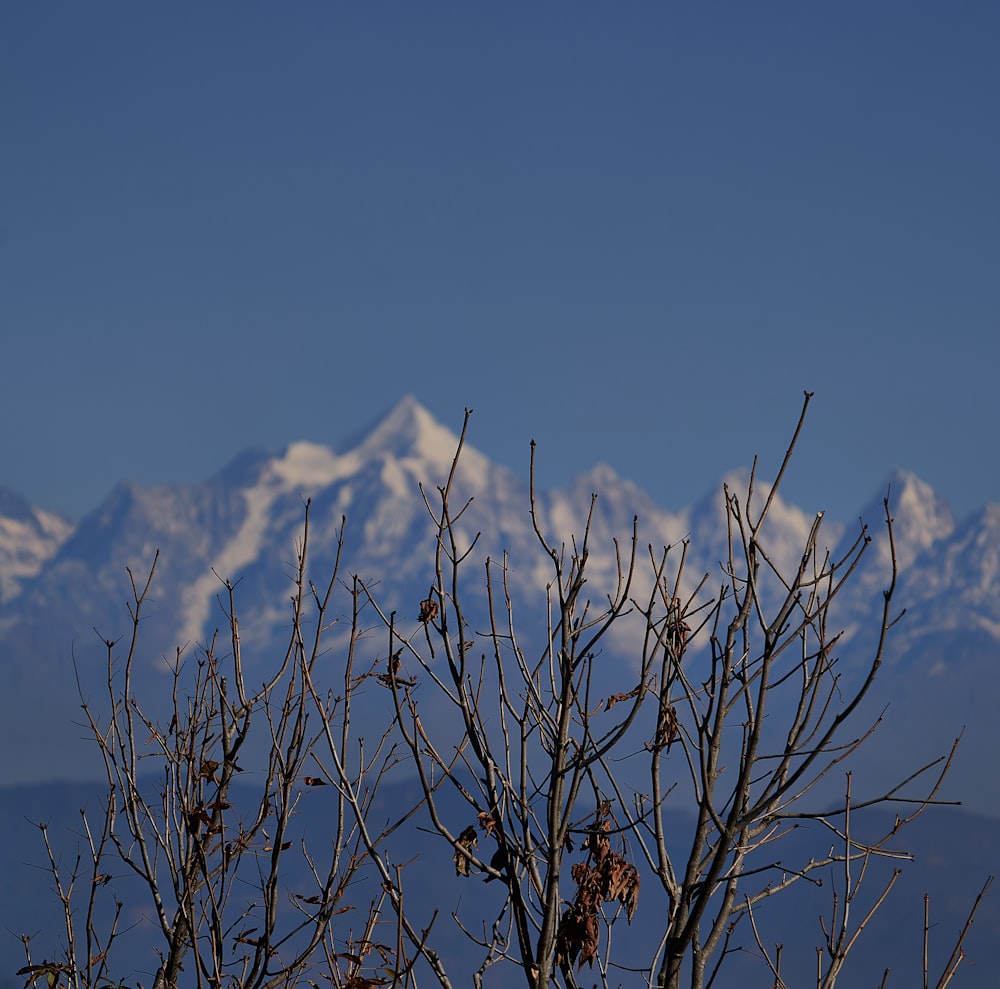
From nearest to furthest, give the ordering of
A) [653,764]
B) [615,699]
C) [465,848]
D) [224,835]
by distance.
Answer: [653,764], [465,848], [615,699], [224,835]

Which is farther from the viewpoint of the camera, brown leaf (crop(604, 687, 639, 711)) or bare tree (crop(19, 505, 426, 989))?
bare tree (crop(19, 505, 426, 989))

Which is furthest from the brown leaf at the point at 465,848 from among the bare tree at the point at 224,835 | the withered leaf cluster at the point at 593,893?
the bare tree at the point at 224,835

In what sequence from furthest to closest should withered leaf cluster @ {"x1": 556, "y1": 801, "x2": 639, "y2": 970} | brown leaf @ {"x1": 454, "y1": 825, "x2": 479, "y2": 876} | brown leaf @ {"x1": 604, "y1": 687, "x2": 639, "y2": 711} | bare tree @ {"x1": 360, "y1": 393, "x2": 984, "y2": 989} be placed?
brown leaf @ {"x1": 604, "y1": 687, "x2": 639, "y2": 711}
brown leaf @ {"x1": 454, "y1": 825, "x2": 479, "y2": 876}
withered leaf cluster @ {"x1": 556, "y1": 801, "x2": 639, "y2": 970}
bare tree @ {"x1": 360, "y1": 393, "x2": 984, "y2": 989}

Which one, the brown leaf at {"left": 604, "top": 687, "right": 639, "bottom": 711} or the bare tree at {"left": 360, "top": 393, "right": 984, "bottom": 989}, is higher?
the brown leaf at {"left": 604, "top": 687, "right": 639, "bottom": 711}

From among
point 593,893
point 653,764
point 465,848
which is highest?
point 653,764

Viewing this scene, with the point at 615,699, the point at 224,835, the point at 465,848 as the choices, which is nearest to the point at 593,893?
the point at 465,848

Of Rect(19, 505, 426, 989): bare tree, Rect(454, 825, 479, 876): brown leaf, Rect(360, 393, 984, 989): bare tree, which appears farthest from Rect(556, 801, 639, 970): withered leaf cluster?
Rect(19, 505, 426, 989): bare tree

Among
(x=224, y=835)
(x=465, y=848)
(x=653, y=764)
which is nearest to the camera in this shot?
(x=653, y=764)

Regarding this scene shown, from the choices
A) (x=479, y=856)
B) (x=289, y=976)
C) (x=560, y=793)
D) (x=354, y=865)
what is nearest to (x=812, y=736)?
(x=560, y=793)

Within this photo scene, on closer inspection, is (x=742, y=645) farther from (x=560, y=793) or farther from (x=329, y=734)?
(x=329, y=734)

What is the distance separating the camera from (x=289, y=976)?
19.8ft

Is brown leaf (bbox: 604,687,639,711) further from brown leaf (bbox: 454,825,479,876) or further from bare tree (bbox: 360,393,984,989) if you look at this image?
brown leaf (bbox: 454,825,479,876)

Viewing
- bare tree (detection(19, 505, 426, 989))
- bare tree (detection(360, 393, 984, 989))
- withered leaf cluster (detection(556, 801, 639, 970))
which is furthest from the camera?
bare tree (detection(19, 505, 426, 989))

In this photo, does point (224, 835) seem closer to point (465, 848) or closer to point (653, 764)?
point (465, 848)
